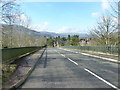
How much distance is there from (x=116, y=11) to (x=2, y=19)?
2245 cm

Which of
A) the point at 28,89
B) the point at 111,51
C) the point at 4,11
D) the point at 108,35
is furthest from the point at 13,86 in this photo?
the point at 108,35

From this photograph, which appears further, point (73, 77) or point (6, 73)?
point (6, 73)

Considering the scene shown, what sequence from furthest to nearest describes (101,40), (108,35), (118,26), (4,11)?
1. (101,40)
2. (108,35)
3. (118,26)
4. (4,11)

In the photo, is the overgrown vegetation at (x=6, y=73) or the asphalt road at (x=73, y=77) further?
the overgrown vegetation at (x=6, y=73)

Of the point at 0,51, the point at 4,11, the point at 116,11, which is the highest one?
the point at 116,11

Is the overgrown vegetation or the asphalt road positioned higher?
the overgrown vegetation

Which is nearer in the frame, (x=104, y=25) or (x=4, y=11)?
(x=4, y=11)

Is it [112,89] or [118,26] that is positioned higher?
[118,26]

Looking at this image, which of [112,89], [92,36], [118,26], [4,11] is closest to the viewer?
[112,89]

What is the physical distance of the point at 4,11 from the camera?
48.7 feet

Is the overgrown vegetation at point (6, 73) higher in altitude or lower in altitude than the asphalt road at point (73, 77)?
higher

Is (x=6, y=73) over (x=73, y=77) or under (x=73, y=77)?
over

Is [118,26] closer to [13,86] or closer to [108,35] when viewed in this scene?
[108,35]

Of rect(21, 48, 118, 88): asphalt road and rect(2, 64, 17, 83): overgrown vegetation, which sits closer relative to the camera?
rect(21, 48, 118, 88): asphalt road
